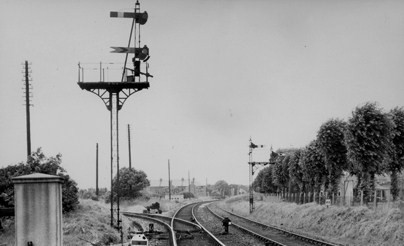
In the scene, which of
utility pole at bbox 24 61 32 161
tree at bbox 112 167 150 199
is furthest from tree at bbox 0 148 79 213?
tree at bbox 112 167 150 199

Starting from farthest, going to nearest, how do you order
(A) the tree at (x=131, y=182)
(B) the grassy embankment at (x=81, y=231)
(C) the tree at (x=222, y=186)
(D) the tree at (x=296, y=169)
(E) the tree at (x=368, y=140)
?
1. (C) the tree at (x=222, y=186)
2. (A) the tree at (x=131, y=182)
3. (D) the tree at (x=296, y=169)
4. (E) the tree at (x=368, y=140)
5. (B) the grassy embankment at (x=81, y=231)

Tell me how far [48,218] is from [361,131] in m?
25.2

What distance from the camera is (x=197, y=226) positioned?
29.5 meters

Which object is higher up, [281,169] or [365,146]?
[365,146]

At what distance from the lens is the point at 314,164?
120 feet

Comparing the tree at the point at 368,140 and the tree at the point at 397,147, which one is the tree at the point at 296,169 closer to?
the tree at the point at 397,147

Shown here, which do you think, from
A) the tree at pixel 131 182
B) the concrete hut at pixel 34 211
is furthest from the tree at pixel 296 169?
the concrete hut at pixel 34 211

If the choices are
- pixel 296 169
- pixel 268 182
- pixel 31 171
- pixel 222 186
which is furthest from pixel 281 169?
pixel 222 186

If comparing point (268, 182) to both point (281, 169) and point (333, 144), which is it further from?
point (333, 144)

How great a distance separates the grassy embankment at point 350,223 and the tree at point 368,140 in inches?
123

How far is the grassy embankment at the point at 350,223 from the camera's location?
59.6 feet

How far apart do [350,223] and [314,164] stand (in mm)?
14658

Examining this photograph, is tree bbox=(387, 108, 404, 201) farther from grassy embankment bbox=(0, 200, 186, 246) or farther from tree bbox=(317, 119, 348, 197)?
grassy embankment bbox=(0, 200, 186, 246)

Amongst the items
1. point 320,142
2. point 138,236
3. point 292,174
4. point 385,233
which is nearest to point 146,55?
point 138,236
